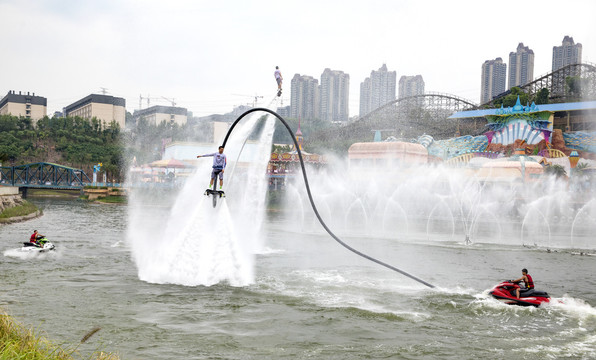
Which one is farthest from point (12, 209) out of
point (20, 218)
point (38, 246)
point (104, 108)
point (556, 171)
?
point (104, 108)

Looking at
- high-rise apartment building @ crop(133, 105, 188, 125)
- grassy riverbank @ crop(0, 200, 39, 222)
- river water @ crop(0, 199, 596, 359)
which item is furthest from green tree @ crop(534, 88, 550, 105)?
high-rise apartment building @ crop(133, 105, 188, 125)

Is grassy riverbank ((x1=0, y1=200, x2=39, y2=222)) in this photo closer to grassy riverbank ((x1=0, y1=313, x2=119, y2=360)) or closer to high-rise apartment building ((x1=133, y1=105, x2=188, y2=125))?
grassy riverbank ((x1=0, y1=313, x2=119, y2=360))

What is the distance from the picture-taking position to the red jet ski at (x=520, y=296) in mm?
25891

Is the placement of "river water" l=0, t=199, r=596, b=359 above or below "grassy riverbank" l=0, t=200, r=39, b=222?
below

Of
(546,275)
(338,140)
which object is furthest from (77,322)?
(338,140)

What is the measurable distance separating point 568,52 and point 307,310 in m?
196

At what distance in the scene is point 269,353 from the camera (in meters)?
19.0

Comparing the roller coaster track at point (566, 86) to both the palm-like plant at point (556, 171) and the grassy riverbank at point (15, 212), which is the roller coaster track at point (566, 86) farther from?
the grassy riverbank at point (15, 212)

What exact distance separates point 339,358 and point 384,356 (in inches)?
66.5

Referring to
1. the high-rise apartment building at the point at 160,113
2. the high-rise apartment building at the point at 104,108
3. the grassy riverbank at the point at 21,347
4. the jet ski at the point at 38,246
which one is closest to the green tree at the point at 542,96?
the jet ski at the point at 38,246

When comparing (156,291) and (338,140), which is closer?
(156,291)

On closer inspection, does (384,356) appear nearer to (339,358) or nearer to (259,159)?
(339,358)

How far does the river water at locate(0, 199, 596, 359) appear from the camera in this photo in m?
19.7

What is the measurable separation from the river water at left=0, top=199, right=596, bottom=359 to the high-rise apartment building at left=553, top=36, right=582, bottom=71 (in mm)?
172149
